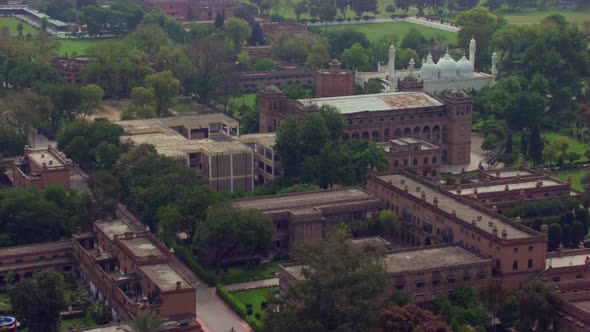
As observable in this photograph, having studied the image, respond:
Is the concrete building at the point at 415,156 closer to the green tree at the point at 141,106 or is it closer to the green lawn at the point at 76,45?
the green tree at the point at 141,106

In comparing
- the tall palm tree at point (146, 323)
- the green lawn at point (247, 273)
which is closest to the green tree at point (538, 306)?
the green lawn at point (247, 273)

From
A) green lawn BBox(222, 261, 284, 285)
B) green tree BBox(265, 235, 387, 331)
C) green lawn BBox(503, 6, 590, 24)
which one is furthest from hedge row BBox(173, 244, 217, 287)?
green lawn BBox(503, 6, 590, 24)

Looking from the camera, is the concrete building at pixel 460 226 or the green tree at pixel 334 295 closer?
the green tree at pixel 334 295

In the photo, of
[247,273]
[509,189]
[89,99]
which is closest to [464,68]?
[89,99]

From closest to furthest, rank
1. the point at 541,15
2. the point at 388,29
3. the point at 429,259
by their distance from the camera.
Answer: the point at 429,259
the point at 388,29
the point at 541,15

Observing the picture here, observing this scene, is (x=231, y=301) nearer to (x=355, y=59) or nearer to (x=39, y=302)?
(x=39, y=302)

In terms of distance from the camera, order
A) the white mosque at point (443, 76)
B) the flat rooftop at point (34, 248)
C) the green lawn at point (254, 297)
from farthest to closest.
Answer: the white mosque at point (443, 76) → the flat rooftop at point (34, 248) → the green lawn at point (254, 297)
